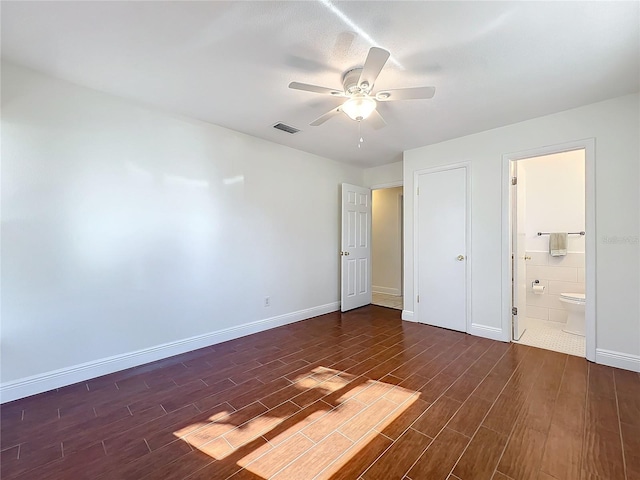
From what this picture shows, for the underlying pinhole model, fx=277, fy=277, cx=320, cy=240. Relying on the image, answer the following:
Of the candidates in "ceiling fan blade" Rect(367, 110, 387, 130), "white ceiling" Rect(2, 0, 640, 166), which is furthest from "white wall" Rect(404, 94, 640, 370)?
"ceiling fan blade" Rect(367, 110, 387, 130)

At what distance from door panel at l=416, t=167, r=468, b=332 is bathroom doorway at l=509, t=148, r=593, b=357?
0.55 m

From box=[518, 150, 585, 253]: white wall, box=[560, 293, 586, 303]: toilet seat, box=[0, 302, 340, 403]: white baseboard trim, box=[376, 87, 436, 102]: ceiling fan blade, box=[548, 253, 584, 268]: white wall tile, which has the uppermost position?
box=[376, 87, 436, 102]: ceiling fan blade

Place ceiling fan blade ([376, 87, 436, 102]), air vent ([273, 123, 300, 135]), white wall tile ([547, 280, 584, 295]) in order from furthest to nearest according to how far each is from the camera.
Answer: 1. white wall tile ([547, 280, 584, 295])
2. air vent ([273, 123, 300, 135])
3. ceiling fan blade ([376, 87, 436, 102])

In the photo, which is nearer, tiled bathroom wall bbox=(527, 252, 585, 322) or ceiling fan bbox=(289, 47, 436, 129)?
ceiling fan bbox=(289, 47, 436, 129)

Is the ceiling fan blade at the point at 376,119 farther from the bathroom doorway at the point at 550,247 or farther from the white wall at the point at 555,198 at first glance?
the white wall at the point at 555,198

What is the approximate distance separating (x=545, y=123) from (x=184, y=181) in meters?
3.93

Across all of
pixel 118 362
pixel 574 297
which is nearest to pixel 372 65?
pixel 118 362

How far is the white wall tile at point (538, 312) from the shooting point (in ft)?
13.3

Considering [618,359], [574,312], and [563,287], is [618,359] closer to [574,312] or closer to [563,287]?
[574,312]

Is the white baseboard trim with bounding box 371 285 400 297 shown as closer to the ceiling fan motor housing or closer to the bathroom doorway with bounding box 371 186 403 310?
the bathroom doorway with bounding box 371 186 403 310

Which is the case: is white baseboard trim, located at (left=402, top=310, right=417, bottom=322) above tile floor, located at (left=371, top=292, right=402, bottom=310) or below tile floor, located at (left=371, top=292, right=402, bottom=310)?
above

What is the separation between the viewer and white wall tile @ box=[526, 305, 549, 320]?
160 inches

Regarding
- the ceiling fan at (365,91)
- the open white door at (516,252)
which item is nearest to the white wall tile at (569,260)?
the open white door at (516,252)

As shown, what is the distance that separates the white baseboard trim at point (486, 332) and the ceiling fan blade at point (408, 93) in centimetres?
280
